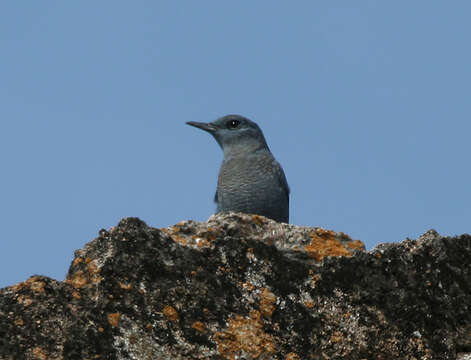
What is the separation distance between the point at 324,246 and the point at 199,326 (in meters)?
0.87

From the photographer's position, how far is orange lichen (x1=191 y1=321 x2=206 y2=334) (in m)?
3.79

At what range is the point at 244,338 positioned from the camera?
12.6 feet

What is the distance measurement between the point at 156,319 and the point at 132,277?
221mm

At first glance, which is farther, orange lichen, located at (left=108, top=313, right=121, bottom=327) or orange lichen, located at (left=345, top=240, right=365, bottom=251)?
orange lichen, located at (left=345, top=240, right=365, bottom=251)

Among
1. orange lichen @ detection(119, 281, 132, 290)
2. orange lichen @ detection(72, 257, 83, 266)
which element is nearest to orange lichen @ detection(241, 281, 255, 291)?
orange lichen @ detection(119, 281, 132, 290)

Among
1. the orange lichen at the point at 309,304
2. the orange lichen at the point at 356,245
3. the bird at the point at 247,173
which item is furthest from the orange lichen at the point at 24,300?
the bird at the point at 247,173

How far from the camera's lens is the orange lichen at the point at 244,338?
3797mm

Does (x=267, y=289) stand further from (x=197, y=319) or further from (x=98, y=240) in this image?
(x=98, y=240)

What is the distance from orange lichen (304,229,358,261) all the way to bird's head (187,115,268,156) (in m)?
5.64

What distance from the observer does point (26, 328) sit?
3.54m

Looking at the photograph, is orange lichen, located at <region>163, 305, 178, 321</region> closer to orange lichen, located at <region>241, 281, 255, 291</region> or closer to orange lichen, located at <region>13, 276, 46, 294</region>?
orange lichen, located at <region>241, 281, 255, 291</region>

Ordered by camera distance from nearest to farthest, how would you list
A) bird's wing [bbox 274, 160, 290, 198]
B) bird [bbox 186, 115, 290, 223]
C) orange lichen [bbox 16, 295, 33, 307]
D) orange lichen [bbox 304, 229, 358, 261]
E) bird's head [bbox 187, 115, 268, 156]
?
orange lichen [bbox 16, 295, 33, 307], orange lichen [bbox 304, 229, 358, 261], bird [bbox 186, 115, 290, 223], bird's wing [bbox 274, 160, 290, 198], bird's head [bbox 187, 115, 268, 156]

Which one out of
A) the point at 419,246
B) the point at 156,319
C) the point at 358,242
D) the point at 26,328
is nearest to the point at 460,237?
the point at 419,246

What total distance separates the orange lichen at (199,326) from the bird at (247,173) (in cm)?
453
